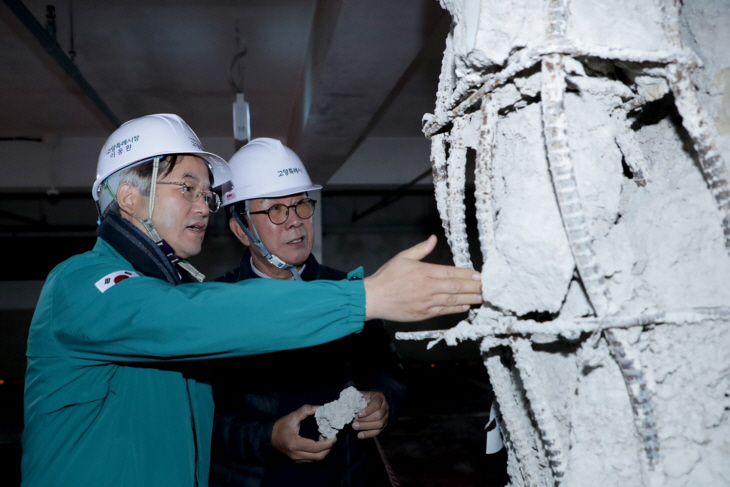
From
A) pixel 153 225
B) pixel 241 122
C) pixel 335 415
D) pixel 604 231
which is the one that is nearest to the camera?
pixel 604 231

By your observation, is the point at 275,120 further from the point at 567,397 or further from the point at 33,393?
the point at 567,397

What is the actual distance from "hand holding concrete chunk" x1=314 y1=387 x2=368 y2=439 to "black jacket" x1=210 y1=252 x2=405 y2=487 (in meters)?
0.22

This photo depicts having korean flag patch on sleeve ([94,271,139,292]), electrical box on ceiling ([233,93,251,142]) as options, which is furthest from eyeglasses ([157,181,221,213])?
electrical box on ceiling ([233,93,251,142])

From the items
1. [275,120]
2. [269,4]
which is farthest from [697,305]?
[275,120]

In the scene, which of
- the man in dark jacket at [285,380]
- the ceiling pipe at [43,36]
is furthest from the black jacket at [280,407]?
the ceiling pipe at [43,36]

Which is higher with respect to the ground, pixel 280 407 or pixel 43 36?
pixel 43 36

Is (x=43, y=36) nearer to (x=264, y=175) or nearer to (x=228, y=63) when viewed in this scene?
(x=264, y=175)

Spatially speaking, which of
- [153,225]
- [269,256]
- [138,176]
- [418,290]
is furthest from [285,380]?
[418,290]

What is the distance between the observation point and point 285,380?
227cm

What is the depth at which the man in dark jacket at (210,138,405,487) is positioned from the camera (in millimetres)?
2090

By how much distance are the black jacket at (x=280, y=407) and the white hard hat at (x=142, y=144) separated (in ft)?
2.74

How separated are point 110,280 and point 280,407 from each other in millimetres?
1144

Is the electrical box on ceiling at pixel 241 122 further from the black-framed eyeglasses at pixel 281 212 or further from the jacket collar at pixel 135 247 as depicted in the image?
the jacket collar at pixel 135 247

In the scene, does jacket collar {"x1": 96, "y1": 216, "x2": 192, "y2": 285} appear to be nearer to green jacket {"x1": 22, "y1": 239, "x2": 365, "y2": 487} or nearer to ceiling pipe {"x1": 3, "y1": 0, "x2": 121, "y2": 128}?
green jacket {"x1": 22, "y1": 239, "x2": 365, "y2": 487}
